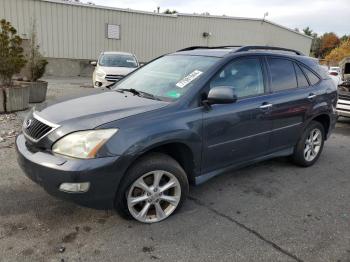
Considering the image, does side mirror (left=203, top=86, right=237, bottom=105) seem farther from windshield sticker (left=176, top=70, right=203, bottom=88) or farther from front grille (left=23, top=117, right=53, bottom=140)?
front grille (left=23, top=117, right=53, bottom=140)

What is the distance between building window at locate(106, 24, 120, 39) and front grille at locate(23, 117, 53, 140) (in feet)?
54.9

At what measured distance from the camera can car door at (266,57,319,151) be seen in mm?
4016

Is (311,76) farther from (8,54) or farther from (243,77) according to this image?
(8,54)

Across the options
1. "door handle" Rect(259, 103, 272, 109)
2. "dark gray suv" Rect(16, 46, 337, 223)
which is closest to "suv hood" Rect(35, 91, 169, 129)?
"dark gray suv" Rect(16, 46, 337, 223)

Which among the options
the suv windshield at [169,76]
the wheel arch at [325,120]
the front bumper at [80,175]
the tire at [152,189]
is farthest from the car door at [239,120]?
the wheel arch at [325,120]

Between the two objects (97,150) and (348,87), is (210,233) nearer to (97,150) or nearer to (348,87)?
(97,150)

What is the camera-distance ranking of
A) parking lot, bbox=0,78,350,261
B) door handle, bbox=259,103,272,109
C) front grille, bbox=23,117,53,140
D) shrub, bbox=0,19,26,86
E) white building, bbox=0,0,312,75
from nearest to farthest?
parking lot, bbox=0,78,350,261 < front grille, bbox=23,117,53,140 < door handle, bbox=259,103,272,109 < shrub, bbox=0,19,26,86 < white building, bbox=0,0,312,75

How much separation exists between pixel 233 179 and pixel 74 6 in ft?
53.2

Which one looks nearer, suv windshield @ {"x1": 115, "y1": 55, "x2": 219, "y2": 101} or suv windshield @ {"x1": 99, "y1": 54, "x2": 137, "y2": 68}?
suv windshield @ {"x1": 115, "y1": 55, "x2": 219, "y2": 101}

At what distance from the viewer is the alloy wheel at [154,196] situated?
298cm

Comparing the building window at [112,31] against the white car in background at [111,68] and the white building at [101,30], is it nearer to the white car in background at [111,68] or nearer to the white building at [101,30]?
the white building at [101,30]

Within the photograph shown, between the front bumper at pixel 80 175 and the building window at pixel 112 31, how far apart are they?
678 inches

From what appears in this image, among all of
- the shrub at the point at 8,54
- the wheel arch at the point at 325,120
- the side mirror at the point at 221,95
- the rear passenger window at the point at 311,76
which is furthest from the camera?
the shrub at the point at 8,54

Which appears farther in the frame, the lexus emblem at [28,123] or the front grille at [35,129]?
the lexus emblem at [28,123]
